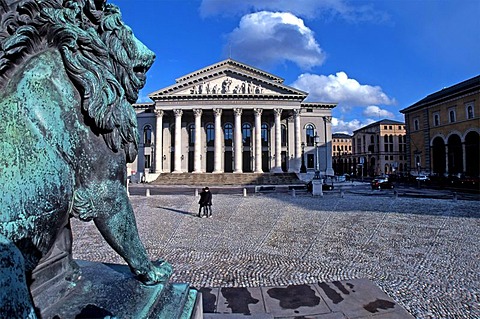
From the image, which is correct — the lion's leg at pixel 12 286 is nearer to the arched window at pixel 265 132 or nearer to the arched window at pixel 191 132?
the arched window at pixel 265 132

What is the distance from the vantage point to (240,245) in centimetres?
818

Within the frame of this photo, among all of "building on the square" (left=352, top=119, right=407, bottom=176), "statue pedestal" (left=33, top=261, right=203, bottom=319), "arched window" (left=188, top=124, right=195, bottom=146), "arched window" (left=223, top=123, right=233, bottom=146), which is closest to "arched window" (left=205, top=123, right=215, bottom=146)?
"arched window" (left=223, top=123, right=233, bottom=146)

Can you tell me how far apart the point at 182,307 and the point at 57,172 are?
139 centimetres

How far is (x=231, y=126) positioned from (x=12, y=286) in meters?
51.5

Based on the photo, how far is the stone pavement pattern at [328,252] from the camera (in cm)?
512

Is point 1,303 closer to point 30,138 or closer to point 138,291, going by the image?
point 30,138

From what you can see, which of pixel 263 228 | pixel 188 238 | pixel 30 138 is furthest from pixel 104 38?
pixel 263 228

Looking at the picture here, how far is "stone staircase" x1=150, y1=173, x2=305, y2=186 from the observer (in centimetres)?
4050

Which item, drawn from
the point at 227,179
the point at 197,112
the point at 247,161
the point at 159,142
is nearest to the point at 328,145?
the point at 247,161

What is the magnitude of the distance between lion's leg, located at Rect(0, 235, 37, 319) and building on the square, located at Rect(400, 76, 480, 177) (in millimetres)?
55941

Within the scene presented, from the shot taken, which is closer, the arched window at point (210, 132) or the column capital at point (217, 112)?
the column capital at point (217, 112)

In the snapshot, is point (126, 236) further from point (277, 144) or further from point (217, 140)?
point (277, 144)

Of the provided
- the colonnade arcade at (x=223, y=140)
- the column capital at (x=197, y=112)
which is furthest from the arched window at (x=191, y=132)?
the column capital at (x=197, y=112)

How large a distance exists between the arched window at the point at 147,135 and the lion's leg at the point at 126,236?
53478 millimetres
